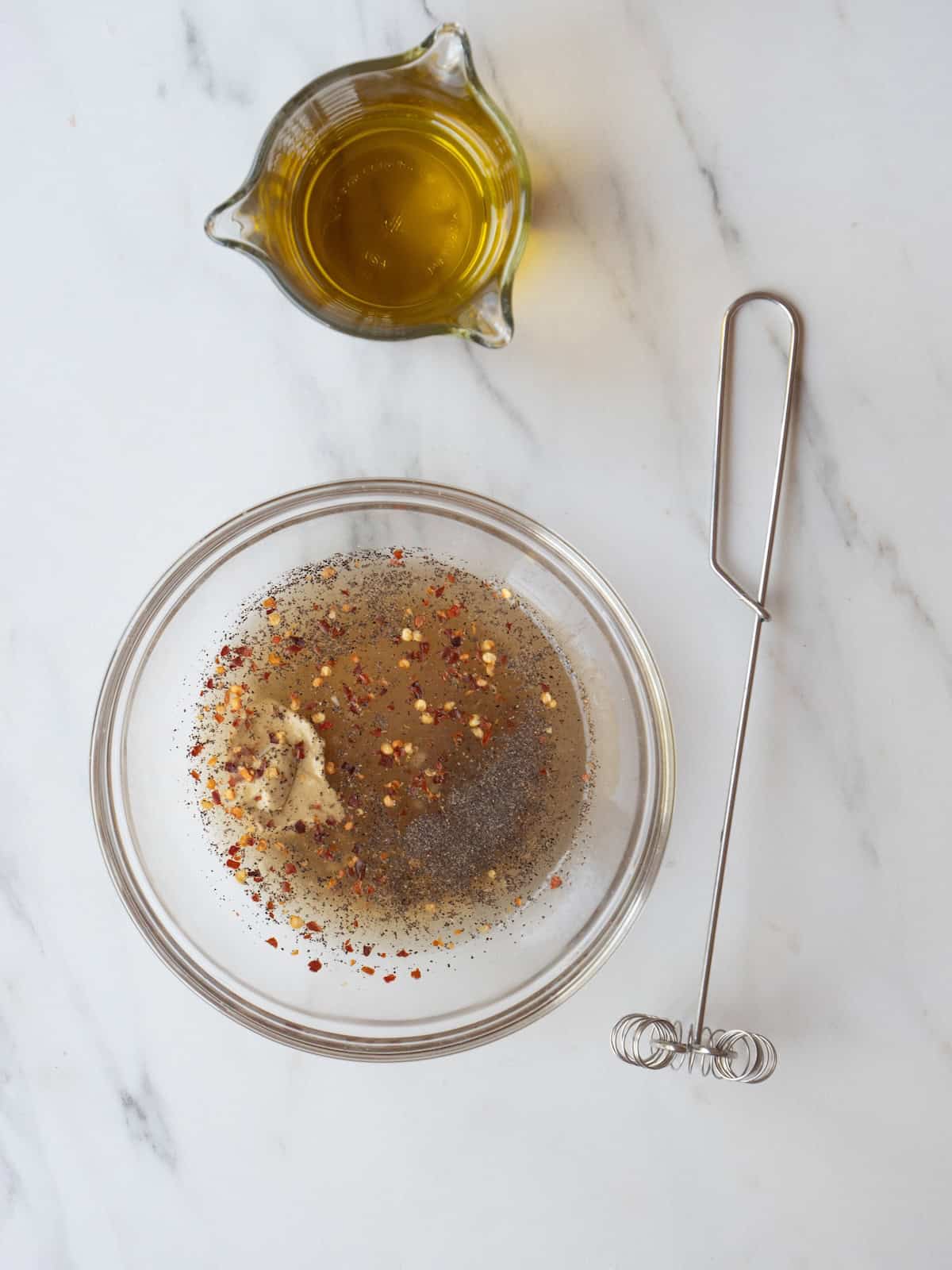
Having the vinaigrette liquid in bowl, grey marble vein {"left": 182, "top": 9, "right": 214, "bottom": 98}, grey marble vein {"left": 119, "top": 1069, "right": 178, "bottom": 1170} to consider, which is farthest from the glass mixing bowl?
grey marble vein {"left": 182, "top": 9, "right": 214, "bottom": 98}

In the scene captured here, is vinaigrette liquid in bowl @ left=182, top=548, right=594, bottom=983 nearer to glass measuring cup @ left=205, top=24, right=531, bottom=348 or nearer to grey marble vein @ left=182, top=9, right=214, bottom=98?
glass measuring cup @ left=205, top=24, right=531, bottom=348

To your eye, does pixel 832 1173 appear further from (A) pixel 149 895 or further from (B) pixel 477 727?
(A) pixel 149 895

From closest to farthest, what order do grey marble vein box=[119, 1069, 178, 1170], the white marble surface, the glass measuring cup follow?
the glass measuring cup → the white marble surface → grey marble vein box=[119, 1069, 178, 1170]

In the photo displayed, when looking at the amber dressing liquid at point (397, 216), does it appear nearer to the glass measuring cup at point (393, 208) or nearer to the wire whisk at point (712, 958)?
the glass measuring cup at point (393, 208)

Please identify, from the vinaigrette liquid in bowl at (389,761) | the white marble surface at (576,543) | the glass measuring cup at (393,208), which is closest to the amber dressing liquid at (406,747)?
the vinaigrette liquid in bowl at (389,761)

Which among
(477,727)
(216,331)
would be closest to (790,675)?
(477,727)
